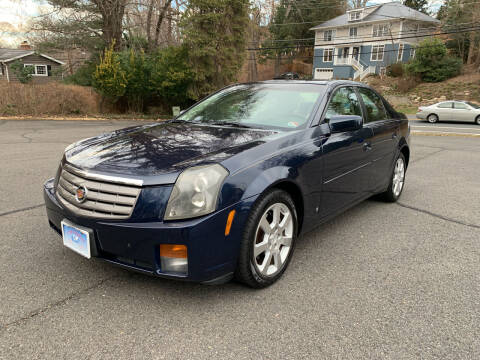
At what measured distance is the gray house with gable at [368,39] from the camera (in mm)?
43438

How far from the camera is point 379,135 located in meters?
4.35

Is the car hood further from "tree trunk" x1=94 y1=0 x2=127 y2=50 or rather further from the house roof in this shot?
the house roof

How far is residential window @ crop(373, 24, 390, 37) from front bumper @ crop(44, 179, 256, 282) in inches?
1927

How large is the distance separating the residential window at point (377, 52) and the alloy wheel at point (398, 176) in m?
43.7

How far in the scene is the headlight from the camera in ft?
7.64

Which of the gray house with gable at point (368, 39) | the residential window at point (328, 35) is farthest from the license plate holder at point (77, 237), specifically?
the residential window at point (328, 35)

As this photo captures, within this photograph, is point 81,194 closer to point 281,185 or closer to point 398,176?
point 281,185

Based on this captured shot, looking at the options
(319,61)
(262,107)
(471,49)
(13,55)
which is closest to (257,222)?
(262,107)

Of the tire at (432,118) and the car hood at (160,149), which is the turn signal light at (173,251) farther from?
the tire at (432,118)

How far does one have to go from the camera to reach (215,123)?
3.68m

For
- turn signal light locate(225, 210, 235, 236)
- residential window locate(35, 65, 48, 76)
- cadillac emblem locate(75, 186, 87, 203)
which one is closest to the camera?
turn signal light locate(225, 210, 235, 236)

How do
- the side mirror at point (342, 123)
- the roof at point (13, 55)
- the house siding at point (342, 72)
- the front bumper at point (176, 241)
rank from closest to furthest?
1. the front bumper at point (176, 241)
2. the side mirror at point (342, 123)
3. the roof at point (13, 55)
4. the house siding at point (342, 72)

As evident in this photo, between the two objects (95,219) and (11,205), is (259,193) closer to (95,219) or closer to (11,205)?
(95,219)

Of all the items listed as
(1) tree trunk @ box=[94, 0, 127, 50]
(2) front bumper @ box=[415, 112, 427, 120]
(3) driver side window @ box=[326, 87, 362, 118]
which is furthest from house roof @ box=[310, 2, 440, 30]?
(3) driver side window @ box=[326, 87, 362, 118]
